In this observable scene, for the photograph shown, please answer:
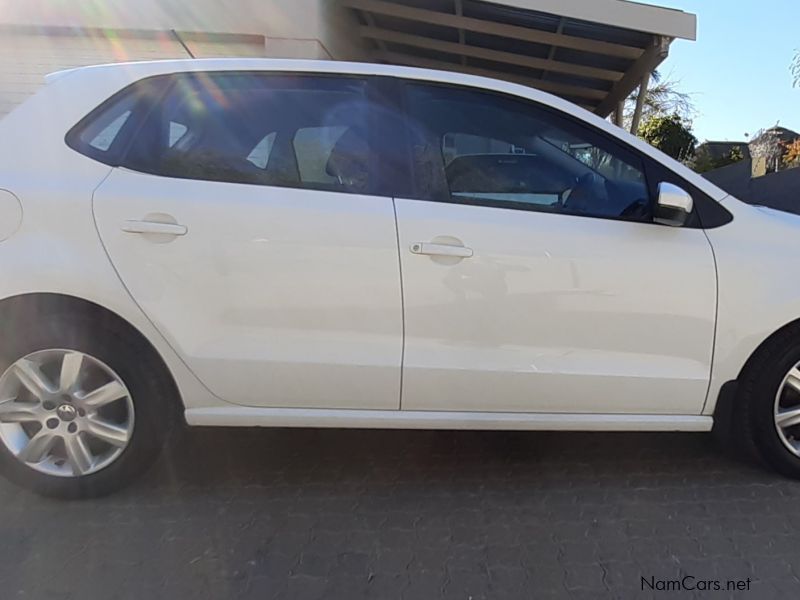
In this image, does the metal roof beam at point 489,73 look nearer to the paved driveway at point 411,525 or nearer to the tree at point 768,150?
the tree at point 768,150

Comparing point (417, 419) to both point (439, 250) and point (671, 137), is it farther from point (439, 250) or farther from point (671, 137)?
point (671, 137)

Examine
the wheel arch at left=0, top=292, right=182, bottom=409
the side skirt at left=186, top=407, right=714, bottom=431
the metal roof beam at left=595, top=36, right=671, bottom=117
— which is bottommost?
the side skirt at left=186, top=407, right=714, bottom=431

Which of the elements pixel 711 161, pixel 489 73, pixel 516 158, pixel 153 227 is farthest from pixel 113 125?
pixel 711 161

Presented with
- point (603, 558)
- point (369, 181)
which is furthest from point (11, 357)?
point (603, 558)

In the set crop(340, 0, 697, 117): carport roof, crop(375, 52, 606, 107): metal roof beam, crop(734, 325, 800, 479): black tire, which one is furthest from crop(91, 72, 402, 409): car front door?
crop(375, 52, 606, 107): metal roof beam

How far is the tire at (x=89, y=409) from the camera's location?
2283 mm

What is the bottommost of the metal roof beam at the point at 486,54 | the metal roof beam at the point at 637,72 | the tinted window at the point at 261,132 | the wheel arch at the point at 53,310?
the wheel arch at the point at 53,310

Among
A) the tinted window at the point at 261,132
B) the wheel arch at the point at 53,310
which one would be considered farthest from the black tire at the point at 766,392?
the wheel arch at the point at 53,310

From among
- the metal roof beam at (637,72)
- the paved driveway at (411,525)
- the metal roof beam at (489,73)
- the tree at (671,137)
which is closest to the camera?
the paved driveway at (411,525)

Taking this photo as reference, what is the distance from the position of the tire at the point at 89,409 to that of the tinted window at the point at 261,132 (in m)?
0.70

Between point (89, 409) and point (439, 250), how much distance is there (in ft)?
5.07

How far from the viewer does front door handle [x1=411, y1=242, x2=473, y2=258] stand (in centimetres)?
230

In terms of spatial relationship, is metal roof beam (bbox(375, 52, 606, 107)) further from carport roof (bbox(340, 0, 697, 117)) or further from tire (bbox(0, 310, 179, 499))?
tire (bbox(0, 310, 179, 499))

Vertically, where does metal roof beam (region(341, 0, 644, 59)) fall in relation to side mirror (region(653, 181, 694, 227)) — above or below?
above
